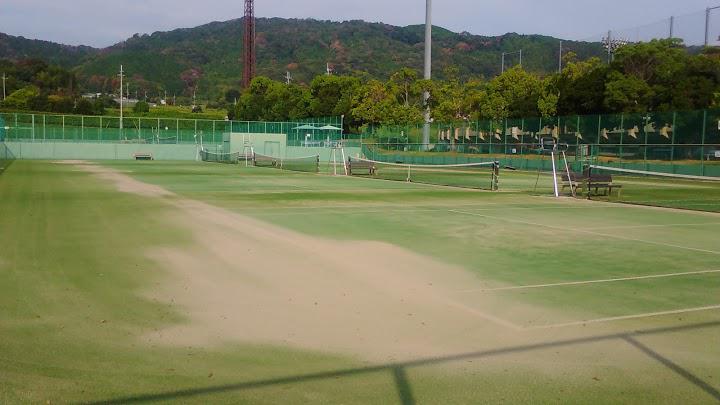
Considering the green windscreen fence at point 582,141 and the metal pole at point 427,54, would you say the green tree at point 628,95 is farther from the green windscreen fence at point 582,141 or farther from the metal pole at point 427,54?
the metal pole at point 427,54

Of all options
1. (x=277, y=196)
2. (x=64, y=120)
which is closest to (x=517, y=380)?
(x=277, y=196)

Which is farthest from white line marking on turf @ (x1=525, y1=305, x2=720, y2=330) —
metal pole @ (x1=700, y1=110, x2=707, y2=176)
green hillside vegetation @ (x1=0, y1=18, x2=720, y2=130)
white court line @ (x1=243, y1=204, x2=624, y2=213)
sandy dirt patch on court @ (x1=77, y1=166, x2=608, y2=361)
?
green hillside vegetation @ (x1=0, y1=18, x2=720, y2=130)

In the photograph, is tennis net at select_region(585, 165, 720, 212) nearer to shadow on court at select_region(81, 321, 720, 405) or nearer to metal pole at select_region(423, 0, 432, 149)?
shadow on court at select_region(81, 321, 720, 405)

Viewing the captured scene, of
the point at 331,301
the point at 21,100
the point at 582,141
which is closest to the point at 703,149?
the point at 582,141

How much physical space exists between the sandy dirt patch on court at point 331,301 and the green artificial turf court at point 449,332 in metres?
0.13

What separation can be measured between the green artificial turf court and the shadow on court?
0.06ft

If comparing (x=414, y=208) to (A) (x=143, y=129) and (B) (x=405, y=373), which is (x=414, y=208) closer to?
(B) (x=405, y=373)

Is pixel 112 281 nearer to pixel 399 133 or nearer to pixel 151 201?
pixel 151 201

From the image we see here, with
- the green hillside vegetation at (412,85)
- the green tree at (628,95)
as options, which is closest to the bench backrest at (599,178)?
the green hillside vegetation at (412,85)

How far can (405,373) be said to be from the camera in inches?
204

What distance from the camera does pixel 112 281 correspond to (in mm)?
8172

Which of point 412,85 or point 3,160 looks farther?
point 412,85

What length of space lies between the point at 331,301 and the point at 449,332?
1.57 m

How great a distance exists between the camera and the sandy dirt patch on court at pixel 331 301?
6.03 meters
